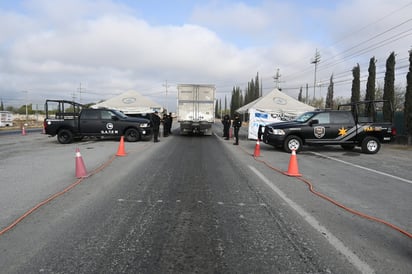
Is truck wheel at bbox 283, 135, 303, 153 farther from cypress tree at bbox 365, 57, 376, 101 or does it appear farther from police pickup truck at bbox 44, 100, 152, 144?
cypress tree at bbox 365, 57, 376, 101

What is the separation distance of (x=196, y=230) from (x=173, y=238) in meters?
0.38

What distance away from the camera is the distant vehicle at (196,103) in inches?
792

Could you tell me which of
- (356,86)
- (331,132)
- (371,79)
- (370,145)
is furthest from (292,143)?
(356,86)

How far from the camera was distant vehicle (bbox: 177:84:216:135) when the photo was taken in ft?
66.0

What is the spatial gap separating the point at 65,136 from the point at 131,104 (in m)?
10.2

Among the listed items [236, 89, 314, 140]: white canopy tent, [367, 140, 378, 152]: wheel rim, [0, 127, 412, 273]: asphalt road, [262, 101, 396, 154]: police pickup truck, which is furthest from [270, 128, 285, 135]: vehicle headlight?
[236, 89, 314, 140]: white canopy tent

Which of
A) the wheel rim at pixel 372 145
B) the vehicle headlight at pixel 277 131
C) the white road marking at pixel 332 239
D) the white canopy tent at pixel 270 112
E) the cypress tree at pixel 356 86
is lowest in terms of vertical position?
the white road marking at pixel 332 239

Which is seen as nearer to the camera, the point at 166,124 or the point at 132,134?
the point at 132,134

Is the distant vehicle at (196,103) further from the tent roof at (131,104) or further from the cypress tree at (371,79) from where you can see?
the cypress tree at (371,79)

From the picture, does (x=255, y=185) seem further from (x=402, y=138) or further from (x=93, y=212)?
(x=402, y=138)

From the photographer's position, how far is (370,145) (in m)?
12.9

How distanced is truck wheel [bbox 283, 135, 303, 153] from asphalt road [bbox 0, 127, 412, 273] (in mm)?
4983

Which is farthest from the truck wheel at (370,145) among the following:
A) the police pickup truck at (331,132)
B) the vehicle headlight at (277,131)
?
the vehicle headlight at (277,131)

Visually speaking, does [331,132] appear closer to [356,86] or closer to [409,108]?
[409,108]
